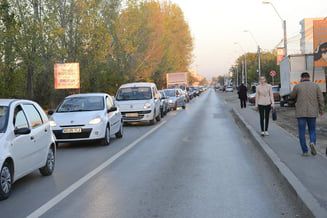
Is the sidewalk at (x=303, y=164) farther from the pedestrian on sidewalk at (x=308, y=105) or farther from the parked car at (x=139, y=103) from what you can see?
the parked car at (x=139, y=103)

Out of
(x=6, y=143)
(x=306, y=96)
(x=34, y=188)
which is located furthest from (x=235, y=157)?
(x=6, y=143)

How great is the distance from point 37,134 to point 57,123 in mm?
5535

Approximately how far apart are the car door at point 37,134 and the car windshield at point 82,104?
231 inches

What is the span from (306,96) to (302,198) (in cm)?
440

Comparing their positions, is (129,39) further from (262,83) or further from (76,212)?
(76,212)

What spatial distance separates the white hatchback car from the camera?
7.71 metres

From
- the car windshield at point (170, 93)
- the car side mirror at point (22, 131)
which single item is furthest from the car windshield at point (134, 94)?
the car windshield at point (170, 93)

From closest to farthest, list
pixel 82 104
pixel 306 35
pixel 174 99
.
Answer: pixel 82 104, pixel 174 99, pixel 306 35

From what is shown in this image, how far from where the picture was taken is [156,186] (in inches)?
333

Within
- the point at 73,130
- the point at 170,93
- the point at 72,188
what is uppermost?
the point at 170,93

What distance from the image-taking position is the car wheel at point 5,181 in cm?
755

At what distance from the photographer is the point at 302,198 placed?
6.70 m

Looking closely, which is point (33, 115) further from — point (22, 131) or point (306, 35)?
point (306, 35)

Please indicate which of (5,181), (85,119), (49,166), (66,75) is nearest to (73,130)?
(85,119)
